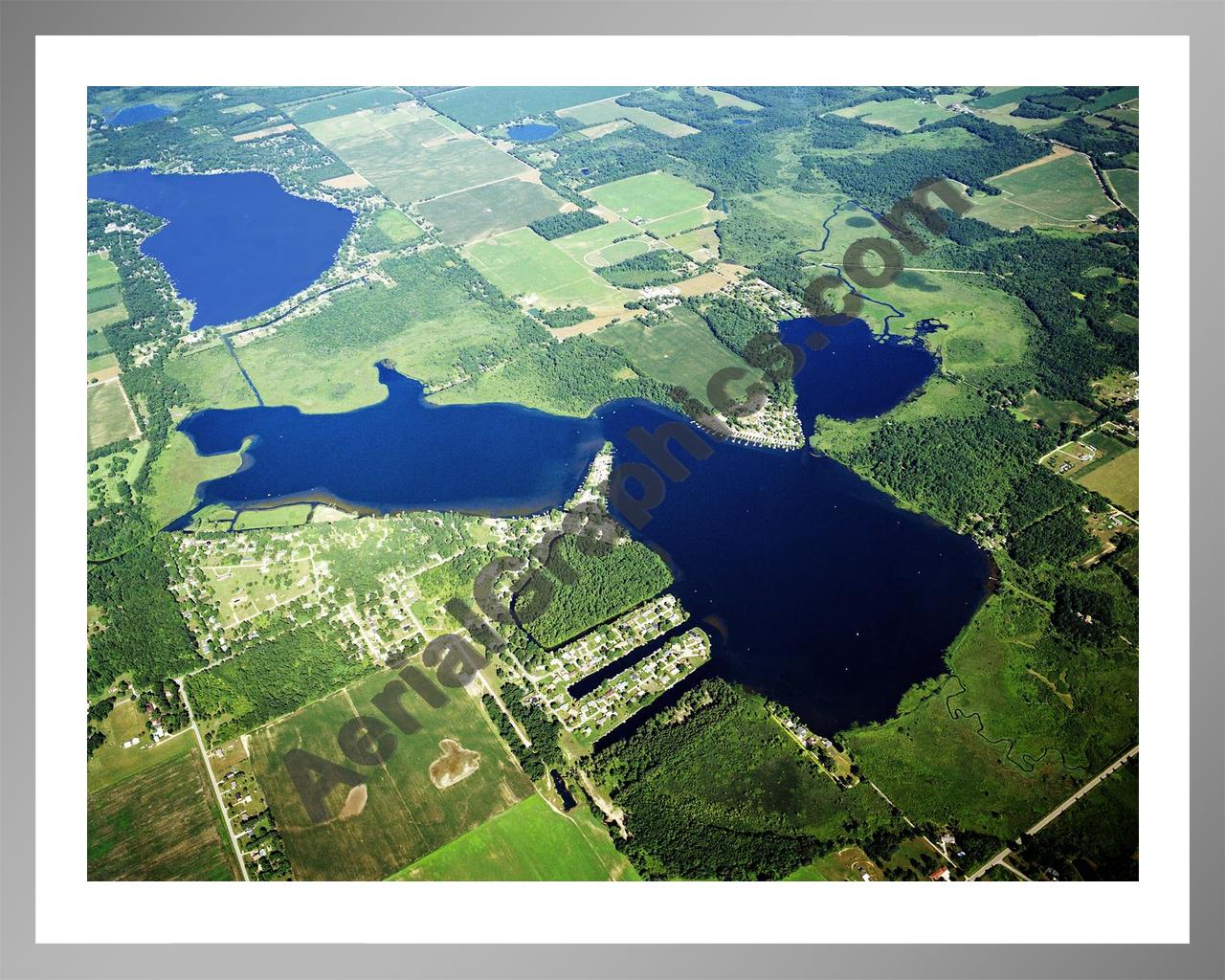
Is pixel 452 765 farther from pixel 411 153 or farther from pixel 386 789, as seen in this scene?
pixel 411 153

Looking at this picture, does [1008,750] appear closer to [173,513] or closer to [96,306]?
[173,513]

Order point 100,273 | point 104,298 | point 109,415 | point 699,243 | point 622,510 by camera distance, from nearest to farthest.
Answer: point 622,510 → point 109,415 → point 104,298 → point 100,273 → point 699,243

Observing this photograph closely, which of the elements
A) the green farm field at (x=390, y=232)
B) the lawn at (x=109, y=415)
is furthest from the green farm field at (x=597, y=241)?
the lawn at (x=109, y=415)

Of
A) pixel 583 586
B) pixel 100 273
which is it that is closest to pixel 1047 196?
pixel 583 586

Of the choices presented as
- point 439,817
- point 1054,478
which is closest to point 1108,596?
point 1054,478

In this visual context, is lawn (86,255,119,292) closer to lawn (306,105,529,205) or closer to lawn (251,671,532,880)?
lawn (306,105,529,205)

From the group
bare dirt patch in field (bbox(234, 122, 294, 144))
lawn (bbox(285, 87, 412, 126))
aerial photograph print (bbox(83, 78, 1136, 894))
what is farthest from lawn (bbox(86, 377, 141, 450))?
lawn (bbox(285, 87, 412, 126))
